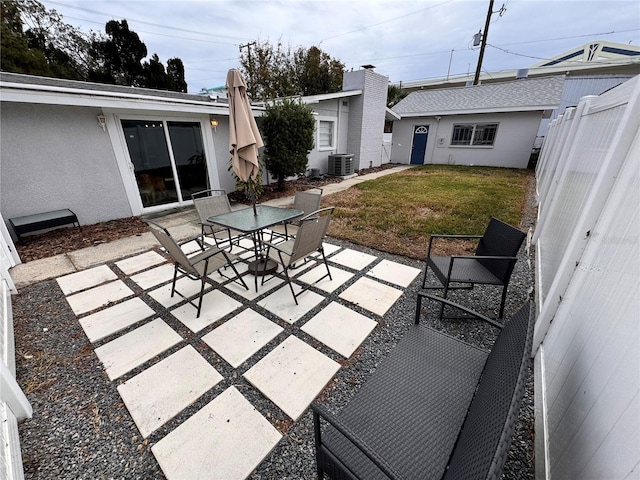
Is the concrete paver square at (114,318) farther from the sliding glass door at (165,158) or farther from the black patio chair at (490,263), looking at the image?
the sliding glass door at (165,158)

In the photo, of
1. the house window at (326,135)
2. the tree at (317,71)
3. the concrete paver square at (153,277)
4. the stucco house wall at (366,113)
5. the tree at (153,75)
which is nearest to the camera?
the concrete paver square at (153,277)

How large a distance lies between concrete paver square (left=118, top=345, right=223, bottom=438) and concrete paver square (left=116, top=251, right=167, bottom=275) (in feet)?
6.87

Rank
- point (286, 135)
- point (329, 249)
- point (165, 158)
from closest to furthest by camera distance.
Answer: point (329, 249) < point (165, 158) < point (286, 135)

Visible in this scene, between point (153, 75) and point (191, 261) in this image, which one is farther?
point (153, 75)

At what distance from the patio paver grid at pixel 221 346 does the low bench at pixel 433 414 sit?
2.06 ft

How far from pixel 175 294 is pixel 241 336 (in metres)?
1.23

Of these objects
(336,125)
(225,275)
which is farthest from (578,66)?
(225,275)

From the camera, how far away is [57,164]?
479cm

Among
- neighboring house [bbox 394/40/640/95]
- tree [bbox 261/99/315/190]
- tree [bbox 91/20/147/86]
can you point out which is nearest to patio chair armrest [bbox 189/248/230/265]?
tree [bbox 261/99/315/190]

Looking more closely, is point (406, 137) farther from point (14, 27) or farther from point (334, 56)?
point (14, 27)

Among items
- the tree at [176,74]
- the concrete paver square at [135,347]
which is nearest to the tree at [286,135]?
the concrete paver square at [135,347]

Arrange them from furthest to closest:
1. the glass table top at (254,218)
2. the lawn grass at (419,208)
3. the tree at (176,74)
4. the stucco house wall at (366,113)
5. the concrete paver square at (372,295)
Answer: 1. the tree at (176,74)
2. the stucco house wall at (366,113)
3. the lawn grass at (419,208)
4. the glass table top at (254,218)
5. the concrete paver square at (372,295)

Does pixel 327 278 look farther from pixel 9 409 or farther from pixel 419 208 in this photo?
pixel 419 208

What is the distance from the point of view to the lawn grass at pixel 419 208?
4758mm
